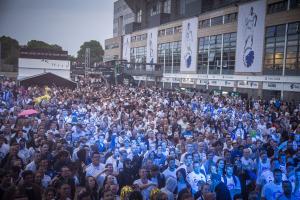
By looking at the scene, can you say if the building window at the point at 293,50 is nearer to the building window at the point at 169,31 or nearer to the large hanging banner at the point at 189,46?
the large hanging banner at the point at 189,46

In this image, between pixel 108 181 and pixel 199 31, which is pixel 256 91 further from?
pixel 108 181

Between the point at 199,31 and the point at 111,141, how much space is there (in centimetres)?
3508

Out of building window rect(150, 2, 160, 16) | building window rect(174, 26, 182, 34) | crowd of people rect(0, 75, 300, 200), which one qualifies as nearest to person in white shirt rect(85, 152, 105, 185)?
crowd of people rect(0, 75, 300, 200)

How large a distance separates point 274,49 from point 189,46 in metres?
15.4

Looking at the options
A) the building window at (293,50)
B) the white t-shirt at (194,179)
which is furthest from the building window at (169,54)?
the white t-shirt at (194,179)

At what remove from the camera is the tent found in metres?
23.2

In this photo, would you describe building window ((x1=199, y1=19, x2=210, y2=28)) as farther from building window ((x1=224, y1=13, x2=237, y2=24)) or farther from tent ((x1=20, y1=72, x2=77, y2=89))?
tent ((x1=20, y1=72, x2=77, y2=89))

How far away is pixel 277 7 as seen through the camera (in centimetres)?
3091

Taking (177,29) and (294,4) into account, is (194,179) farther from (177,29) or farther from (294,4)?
(177,29)

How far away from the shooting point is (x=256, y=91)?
32.6m

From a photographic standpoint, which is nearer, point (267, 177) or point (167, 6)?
point (267, 177)

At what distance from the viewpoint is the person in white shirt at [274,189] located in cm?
644

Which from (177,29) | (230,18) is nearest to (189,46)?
(177,29)

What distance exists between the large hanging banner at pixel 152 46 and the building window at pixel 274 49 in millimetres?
25046
